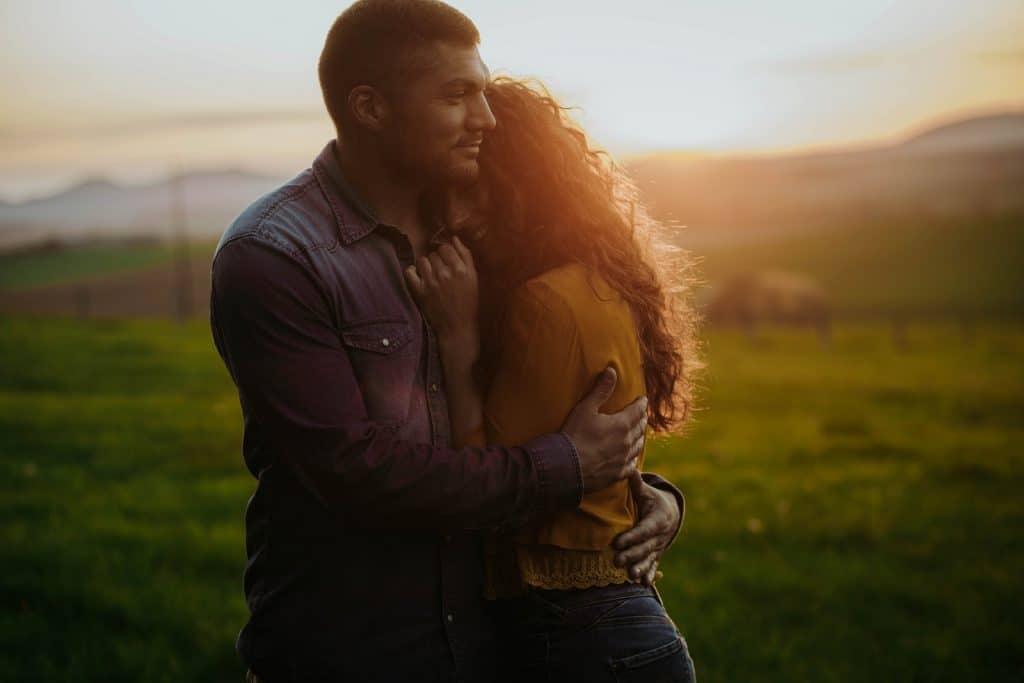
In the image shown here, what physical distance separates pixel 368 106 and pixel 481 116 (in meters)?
0.30

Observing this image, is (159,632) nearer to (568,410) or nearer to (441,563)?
(441,563)

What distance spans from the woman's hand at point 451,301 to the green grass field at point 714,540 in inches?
55.7

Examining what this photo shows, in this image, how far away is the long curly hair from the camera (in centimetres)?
269

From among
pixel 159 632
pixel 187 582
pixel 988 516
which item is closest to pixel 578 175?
pixel 159 632

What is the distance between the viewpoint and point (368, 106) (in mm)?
2510

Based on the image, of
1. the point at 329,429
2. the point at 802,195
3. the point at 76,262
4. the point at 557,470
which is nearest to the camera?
the point at 329,429

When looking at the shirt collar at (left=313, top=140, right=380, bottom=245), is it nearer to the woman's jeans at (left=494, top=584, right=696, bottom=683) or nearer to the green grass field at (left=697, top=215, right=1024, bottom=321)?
the woman's jeans at (left=494, top=584, right=696, bottom=683)

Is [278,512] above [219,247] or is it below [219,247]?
below

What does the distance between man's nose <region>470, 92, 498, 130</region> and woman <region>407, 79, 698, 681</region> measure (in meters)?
0.15

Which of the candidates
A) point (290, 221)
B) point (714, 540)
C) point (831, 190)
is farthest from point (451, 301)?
point (831, 190)

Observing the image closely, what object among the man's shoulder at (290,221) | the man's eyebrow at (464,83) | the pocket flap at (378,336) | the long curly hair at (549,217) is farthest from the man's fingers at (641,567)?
the man's eyebrow at (464,83)

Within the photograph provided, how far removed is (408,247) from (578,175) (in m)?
0.55

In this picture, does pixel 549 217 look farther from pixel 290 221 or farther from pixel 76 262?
pixel 76 262

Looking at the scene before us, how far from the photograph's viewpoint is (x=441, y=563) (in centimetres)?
261
